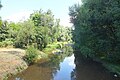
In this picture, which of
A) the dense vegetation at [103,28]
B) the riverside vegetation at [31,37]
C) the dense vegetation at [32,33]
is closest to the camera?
the dense vegetation at [103,28]

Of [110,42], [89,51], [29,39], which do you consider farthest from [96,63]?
[29,39]

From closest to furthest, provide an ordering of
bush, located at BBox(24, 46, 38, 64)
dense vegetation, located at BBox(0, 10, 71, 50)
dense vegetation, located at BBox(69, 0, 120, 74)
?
dense vegetation, located at BBox(69, 0, 120, 74) < bush, located at BBox(24, 46, 38, 64) < dense vegetation, located at BBox(0, 10, 71, 50)

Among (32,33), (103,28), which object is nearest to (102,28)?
(103,28)

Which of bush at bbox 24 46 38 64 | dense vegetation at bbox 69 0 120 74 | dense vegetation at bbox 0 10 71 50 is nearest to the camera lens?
dense vegetation at bbox 69 0 120 74

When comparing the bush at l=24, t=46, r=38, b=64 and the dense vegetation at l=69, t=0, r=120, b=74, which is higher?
the dense vegetation at l=69, t=0, r=120, b=74

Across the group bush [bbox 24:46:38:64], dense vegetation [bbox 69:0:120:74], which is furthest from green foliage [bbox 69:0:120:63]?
bush [bbox 24:46:38:64]

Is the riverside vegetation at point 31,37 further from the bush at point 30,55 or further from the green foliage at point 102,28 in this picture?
the green foliage at point 102,28

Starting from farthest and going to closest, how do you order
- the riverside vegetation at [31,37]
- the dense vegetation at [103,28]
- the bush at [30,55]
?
1. the riverside vegetation at [31,37]
2. the bush at [30,55]
3. the dense vegetation at [103,28]

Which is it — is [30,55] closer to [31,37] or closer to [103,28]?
[103,28]

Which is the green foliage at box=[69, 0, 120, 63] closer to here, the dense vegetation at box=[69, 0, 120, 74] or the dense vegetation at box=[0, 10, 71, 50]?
the dense vegetation at box=[69, 0, 120, 74]

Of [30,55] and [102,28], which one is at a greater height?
[102,28]

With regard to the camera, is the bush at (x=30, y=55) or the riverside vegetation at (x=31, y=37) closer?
the bush at (x=30, y=55)

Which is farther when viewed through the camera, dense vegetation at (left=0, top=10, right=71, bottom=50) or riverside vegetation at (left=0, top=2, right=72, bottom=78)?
dense vegetation at (left=0, top=10, right=71, bottom=50)

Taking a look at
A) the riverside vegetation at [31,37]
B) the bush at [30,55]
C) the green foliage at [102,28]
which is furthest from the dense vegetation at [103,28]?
the riverside vegetation at [31,37]
